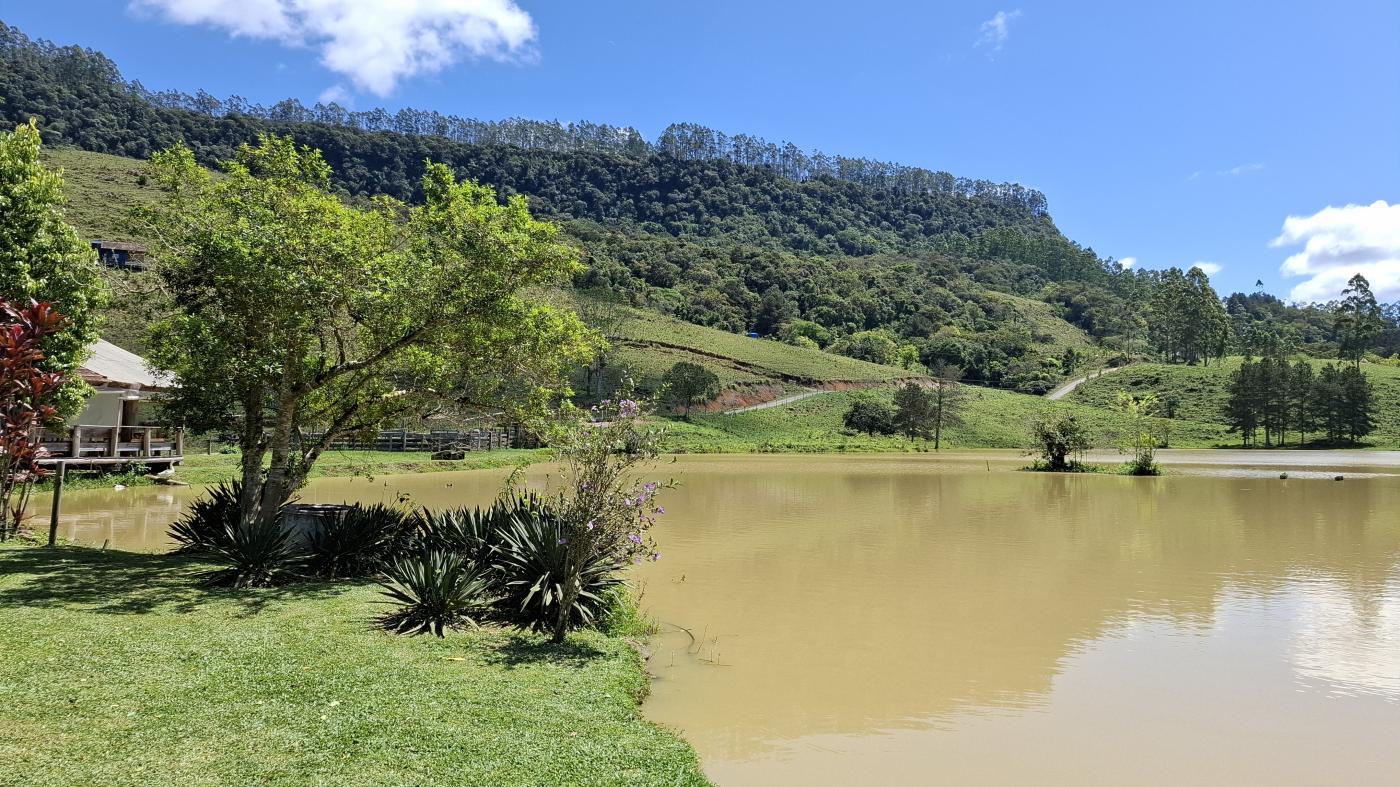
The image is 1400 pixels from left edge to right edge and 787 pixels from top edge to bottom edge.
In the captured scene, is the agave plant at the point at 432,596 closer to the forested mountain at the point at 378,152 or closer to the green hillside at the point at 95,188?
the green hillside at the point at 95,188

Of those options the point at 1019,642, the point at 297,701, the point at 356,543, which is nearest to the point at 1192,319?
the point at 1019,642

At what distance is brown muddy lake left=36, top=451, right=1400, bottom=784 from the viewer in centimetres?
640

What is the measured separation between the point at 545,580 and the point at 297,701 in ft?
10.9

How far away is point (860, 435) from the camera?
61844 mm

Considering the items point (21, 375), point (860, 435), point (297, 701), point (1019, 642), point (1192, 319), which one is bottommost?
point (1019, 642)

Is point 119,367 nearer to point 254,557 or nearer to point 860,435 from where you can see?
point 254,557

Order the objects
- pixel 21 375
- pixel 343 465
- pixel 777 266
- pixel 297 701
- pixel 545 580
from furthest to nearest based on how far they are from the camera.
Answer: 1. pixel 777 266
2. pixel 343 465
3. pixel 545 580
4. pixel 297 701
5. pixel 21 375

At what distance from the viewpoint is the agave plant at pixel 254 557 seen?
10203 millimetres

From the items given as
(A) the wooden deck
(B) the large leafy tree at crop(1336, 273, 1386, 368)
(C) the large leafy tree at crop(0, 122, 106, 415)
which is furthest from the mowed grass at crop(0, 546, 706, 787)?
(B) the large leafy tree at crop(1336, 273, 1386, 368)

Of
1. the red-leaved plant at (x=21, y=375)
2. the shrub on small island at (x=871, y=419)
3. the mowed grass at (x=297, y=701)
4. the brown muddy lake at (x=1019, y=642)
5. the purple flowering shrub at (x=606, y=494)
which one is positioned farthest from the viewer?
the shrub on small island at (x=871, y=419)

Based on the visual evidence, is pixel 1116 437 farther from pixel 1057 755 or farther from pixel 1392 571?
pixel 1057 755

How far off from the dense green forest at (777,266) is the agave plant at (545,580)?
67768 millimetres

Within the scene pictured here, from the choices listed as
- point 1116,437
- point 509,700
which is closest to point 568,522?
point 509,700

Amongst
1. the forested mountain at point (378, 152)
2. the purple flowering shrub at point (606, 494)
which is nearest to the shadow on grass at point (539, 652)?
the purple flowering shrub at point (606, 494)
